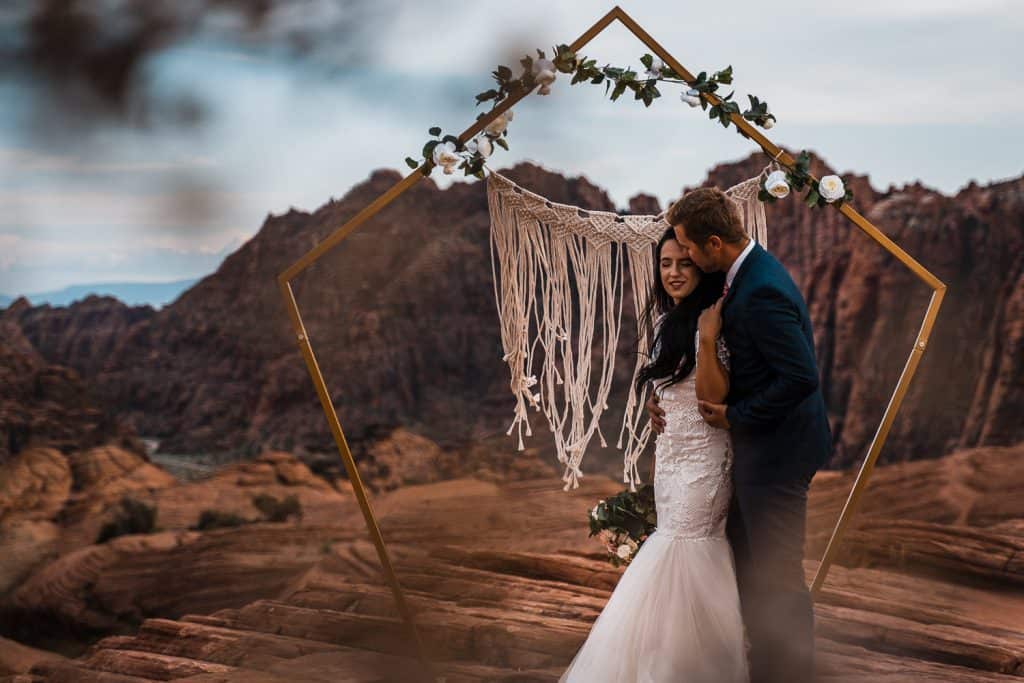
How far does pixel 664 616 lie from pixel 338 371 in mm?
14197

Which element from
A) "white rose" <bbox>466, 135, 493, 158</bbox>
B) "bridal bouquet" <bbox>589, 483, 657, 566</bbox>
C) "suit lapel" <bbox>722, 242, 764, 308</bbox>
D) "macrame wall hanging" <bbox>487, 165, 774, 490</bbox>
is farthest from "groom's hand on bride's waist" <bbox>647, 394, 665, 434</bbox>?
"white rose" <bbox>466, 135, 493, 158</bbox>

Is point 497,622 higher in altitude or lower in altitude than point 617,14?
lower

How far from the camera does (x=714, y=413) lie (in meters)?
2.58

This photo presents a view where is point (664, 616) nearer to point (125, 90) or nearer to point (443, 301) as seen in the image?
point (125, 90)

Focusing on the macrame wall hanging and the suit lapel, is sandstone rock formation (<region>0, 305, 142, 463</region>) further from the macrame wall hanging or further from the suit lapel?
the suit lapel

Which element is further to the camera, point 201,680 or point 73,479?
point 73,479

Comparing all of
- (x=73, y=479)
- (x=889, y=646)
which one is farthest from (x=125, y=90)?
(x=73, y=479)

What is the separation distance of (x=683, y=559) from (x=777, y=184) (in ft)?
4.19

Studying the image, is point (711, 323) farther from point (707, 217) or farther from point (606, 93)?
point (606, 93)

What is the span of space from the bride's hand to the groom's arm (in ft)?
0.28

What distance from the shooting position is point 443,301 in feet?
56.2

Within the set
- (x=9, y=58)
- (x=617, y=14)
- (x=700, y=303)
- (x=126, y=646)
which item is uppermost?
(x=9, y=58)

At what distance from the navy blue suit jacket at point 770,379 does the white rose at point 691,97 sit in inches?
31.0

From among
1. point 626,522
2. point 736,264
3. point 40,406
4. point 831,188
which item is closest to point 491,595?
point 626,522
